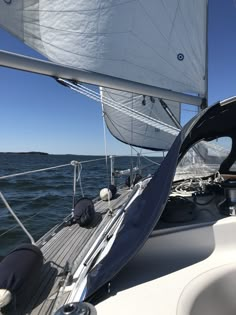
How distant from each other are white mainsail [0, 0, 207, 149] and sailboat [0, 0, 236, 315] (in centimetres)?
1

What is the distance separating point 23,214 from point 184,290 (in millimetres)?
5923

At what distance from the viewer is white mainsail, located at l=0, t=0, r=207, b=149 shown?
2.91 meters

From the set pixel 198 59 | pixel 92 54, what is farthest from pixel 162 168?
pixel 198 59

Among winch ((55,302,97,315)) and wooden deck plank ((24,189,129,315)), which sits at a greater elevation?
winch ((55,302,97,315))

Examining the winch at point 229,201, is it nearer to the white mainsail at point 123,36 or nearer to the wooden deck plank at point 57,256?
the wooden deck plank at point 57,256

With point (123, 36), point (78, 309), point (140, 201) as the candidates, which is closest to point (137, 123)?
point (123, 36)

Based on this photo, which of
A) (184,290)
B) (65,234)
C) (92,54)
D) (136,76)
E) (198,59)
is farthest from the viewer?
(198,59)

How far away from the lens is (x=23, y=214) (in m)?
6.47

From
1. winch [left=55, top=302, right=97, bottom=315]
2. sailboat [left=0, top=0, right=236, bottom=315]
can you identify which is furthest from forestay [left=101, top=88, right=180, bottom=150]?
winch [left=55, top=302, right=97, bottom=315]

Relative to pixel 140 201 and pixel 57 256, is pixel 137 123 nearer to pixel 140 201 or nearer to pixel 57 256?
pixel 57 256

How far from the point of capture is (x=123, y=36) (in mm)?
3375

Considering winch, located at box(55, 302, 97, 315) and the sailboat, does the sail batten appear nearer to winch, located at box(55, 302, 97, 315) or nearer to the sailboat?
the sailboat

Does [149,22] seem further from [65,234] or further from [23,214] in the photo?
[23,214]

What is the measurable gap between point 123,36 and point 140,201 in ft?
8.17
